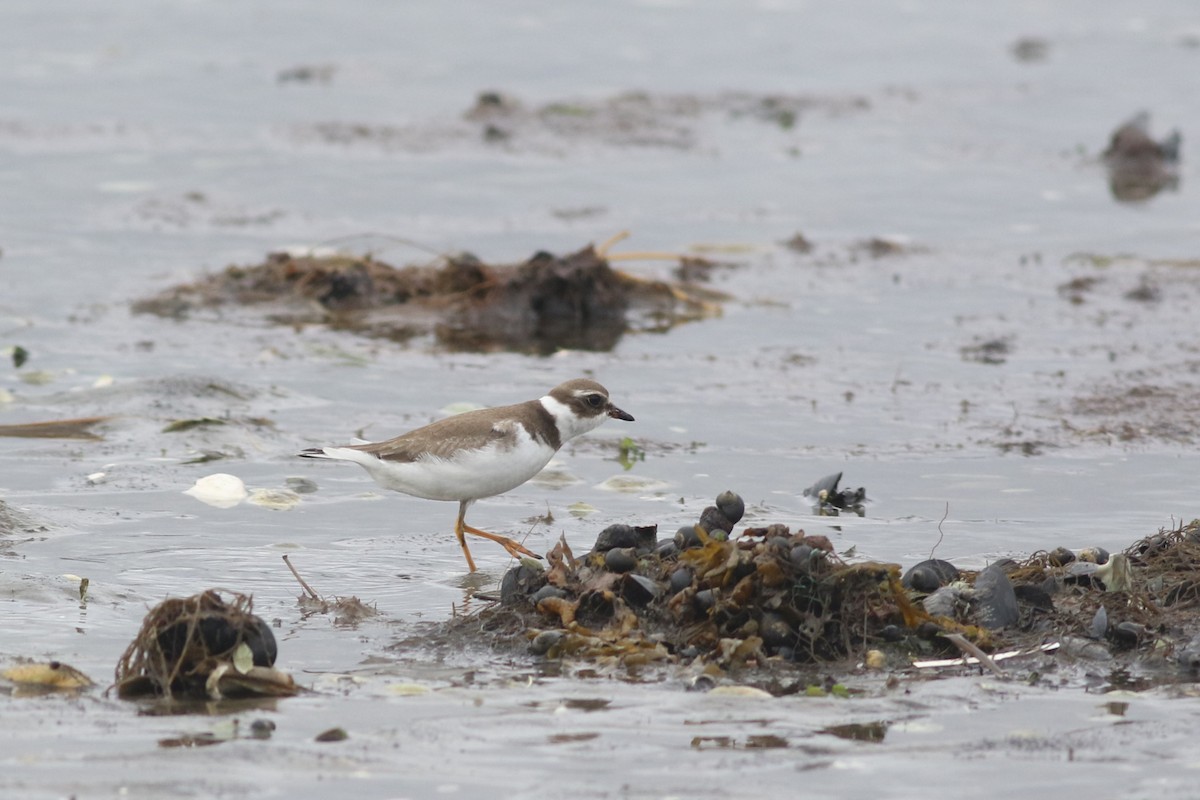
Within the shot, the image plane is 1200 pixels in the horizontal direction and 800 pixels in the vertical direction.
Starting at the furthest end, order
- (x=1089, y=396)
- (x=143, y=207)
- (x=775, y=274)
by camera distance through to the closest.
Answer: (x=143, y=207), (x=775, y=274), (x=1089, y=396)

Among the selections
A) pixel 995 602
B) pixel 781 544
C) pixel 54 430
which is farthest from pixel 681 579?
pixel 54 430

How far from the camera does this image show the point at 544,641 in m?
6.58

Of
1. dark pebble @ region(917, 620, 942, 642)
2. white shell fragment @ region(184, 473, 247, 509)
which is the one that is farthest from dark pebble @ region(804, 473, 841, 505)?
white shell fragment @ region(184, 473, 247, 509)

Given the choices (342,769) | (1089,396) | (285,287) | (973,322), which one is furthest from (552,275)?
(342,769)

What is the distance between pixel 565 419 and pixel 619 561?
1549 mm

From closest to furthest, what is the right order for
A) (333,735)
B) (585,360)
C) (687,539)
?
(333,735)
(687,539)
(585,360)

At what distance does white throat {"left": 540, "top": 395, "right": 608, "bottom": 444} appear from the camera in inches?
332

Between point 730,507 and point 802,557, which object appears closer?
point 802,557

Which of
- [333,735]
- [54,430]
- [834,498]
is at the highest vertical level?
[54,430]

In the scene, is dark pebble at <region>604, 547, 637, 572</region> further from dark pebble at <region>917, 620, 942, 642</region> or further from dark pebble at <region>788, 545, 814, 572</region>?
dark pebble at <region>917, 620, 942, 642</region>

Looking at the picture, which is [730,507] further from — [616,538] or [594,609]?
[594,609]

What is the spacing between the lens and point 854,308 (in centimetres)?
1381

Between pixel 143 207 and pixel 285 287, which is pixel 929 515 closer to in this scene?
pixel 285 287

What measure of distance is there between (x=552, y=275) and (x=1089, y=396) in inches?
172
